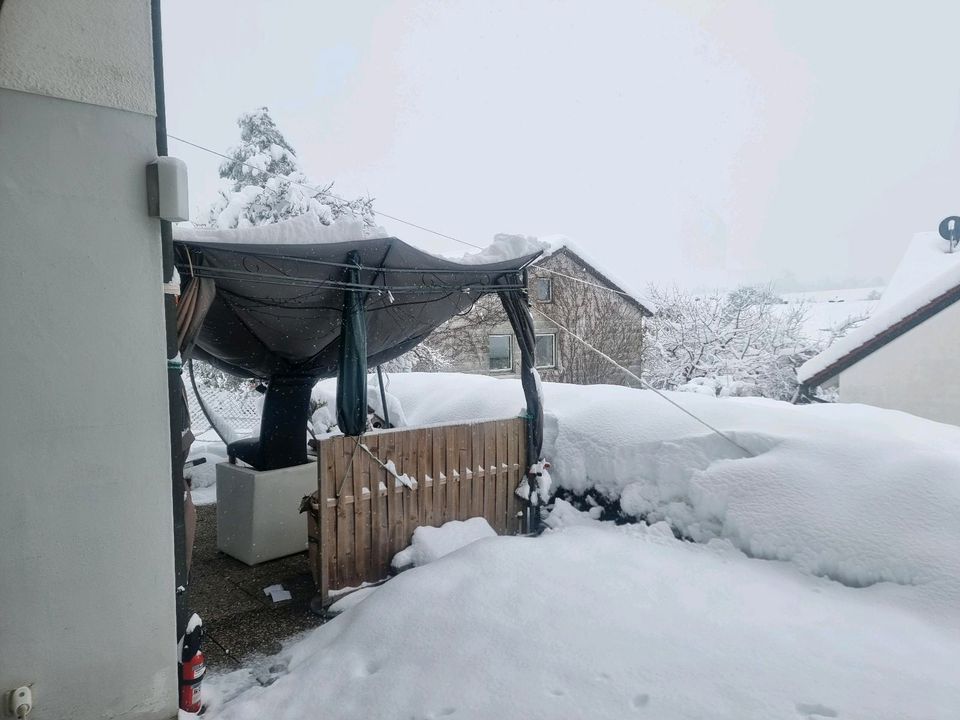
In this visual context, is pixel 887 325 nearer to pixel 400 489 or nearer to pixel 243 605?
pixel 400 489

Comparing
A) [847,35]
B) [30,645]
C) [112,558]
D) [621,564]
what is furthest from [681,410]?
[847,35]

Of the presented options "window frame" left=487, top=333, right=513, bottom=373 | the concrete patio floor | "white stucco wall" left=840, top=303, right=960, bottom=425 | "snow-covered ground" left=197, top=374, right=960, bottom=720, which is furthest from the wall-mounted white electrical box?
"window frame" left=487, top=333, right=513, bottom=373

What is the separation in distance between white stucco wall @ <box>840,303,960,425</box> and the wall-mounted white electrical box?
9.35m

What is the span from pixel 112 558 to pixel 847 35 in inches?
1309

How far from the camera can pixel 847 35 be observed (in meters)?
25.2

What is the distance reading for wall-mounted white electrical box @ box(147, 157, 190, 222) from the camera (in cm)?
239

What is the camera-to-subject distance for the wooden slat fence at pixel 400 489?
14.0ft

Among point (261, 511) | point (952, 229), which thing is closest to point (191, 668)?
point (261, 511)

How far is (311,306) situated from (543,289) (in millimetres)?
12294

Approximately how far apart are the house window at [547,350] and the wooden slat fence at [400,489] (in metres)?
10.6

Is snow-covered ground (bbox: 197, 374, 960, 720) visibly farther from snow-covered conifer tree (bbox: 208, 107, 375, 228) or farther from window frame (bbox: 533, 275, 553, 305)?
window frame (bbox: 533, 275, 553, 305)

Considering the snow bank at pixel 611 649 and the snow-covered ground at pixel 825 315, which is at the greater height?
the snow-covered ground at pixel 825 315

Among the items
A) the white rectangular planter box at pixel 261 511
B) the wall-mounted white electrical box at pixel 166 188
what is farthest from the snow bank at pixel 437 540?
the wall-mounted white electrical box at pixel 166 188

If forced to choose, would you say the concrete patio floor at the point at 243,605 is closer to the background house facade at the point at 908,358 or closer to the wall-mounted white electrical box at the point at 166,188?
the wall-mounted white electrical box at the point at 166,188
